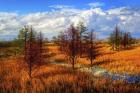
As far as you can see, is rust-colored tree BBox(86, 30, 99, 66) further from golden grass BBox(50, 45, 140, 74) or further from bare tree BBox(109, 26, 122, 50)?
bare tree BBox(109, 26, 122, 50)

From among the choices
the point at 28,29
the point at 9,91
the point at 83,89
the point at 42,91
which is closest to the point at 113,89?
the point at 83,89

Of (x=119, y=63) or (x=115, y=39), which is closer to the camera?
(x=119, y=63)

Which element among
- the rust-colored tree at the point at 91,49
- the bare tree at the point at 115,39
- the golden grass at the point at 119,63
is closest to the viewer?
the golden grass at the point at 119,63

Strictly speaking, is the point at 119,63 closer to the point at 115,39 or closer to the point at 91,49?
→ the point at 91,49

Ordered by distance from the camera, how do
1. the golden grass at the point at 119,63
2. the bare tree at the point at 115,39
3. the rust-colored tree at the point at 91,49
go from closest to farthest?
the golden grass at the point at 119,63 < the rust-colored tree at the point at 91,49 < the bare tree at the point at 115,39

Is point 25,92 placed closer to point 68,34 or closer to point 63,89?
point 63,89

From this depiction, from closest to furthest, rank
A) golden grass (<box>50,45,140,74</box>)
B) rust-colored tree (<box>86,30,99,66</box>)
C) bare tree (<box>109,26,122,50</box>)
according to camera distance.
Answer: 1. golden grass (<box>50,45,140,74</box>)
2. rust-colored tree (<box>86,30,99,66</box>)
3. bare tree (<box>109,26,122,50</box>)

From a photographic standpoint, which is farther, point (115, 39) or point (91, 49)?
point (115, 39)

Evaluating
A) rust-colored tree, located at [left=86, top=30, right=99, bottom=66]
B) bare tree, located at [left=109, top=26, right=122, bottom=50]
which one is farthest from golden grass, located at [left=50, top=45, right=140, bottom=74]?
bare tree, located at [left=109, top=26, right=122, bottom=50]

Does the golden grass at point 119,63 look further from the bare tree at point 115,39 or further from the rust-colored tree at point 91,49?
the bare tree at point 115,39

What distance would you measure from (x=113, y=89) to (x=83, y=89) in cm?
180

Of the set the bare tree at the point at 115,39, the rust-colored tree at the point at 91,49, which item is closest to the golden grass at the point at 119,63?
the rust-colored tree at the point at 91,49

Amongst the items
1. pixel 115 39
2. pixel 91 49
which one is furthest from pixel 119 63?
pixel 115 39

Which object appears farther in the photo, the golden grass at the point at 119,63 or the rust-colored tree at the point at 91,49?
the rust-colored tree at the point at 91,49
